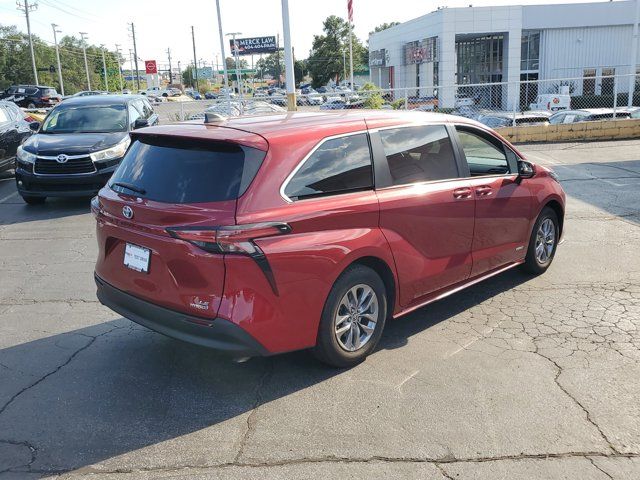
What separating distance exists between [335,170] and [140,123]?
795 centimetres

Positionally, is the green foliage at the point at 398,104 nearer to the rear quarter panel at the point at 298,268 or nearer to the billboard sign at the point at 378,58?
the rear quarter panel at the point at 298,268

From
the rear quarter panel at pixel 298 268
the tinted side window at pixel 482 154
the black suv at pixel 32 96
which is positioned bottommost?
the rear quarter panel at pixel 298 268

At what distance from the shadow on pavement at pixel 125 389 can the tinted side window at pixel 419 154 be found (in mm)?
1266

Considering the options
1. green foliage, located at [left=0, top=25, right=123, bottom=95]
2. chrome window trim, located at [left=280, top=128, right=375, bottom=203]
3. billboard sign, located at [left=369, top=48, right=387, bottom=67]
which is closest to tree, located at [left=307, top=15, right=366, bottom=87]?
billboard sign, located at [left=369, top=48, right=387, bottom=67]

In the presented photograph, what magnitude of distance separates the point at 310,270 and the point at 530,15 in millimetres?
48162

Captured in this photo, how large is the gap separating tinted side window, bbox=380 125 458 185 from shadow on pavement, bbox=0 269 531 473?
49.8 inches

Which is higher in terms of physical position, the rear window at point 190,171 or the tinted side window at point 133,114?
the tinted side window at point 133,114

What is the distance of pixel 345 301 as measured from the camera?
4.10 metres

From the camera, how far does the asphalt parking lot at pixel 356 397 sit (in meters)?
3.23

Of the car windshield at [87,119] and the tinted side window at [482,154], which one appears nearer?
the tinted side window at [482,154]

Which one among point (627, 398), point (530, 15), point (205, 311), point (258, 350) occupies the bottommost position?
point (627, 398)

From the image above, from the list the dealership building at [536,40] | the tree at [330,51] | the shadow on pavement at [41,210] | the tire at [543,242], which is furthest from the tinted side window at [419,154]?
the tree at [330,51]

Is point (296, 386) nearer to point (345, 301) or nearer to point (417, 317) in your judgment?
point (345, 301)

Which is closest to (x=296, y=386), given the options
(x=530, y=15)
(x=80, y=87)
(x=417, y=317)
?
(x=417, y=317)
